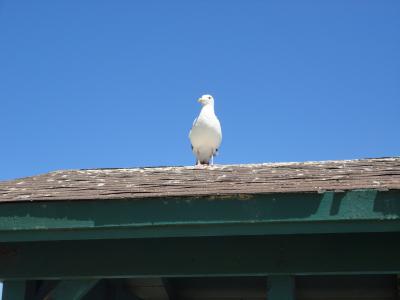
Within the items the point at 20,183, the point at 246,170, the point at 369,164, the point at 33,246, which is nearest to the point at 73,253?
the point at 33,246

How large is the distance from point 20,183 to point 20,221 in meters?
0.83

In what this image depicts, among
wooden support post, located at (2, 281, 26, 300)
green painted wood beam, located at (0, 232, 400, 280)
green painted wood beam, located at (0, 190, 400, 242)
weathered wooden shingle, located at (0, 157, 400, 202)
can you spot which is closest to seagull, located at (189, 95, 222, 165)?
weathered wooden shingle, located at (0, 157, 400, 202)

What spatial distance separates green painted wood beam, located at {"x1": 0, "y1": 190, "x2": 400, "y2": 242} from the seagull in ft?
10.9

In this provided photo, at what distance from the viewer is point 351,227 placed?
304cm

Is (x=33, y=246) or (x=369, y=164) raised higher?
(x=369, y=164)

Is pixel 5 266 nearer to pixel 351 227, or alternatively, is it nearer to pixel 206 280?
pixel 206 280

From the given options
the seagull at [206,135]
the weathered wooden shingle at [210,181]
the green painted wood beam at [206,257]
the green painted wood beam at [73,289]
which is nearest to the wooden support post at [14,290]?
the green painted wood beam at [206,257]

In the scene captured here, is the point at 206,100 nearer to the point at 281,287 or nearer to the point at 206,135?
the point at 206,135

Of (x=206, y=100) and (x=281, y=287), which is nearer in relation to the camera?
(x=281, y=287)

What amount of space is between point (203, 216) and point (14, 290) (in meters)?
1.32

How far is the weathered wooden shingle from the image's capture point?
3.30 metres

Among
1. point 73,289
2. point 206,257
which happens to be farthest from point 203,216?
point 73,289

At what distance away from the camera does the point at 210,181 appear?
3.71 metres

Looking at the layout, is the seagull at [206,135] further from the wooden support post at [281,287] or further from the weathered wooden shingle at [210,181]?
the wooden support post at [281,287]
